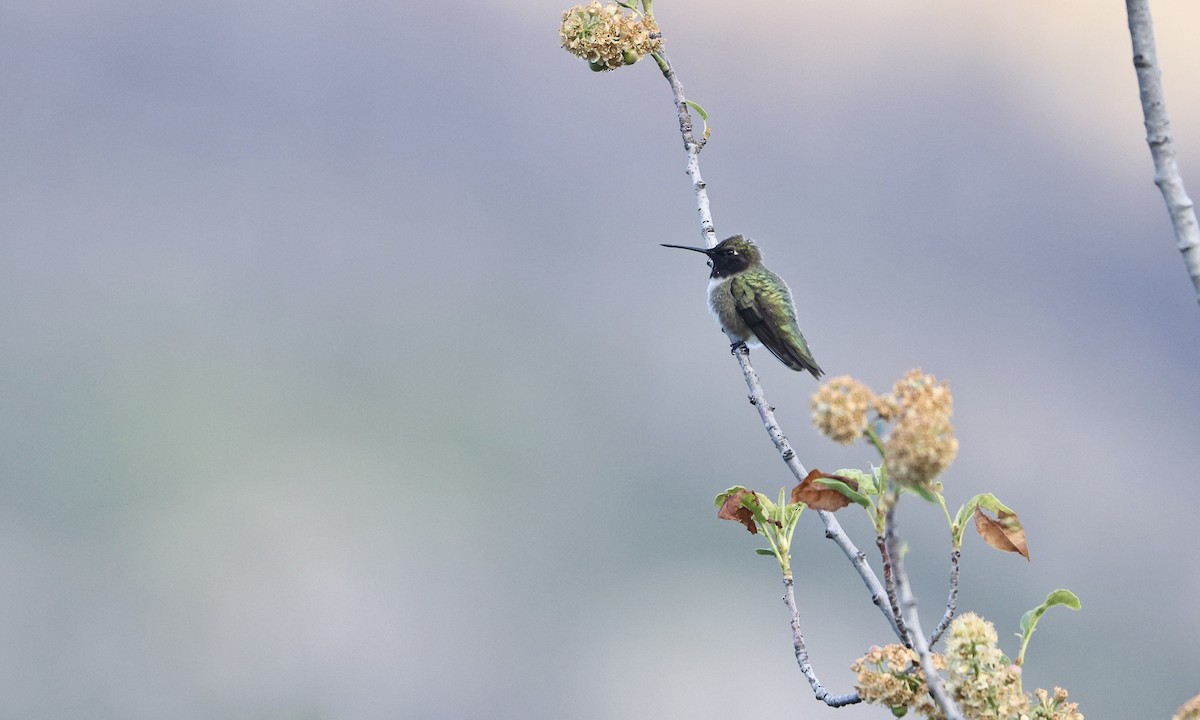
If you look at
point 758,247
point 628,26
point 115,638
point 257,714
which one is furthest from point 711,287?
point 115,638

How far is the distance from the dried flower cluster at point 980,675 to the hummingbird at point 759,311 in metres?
6.53

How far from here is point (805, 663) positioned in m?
4.36

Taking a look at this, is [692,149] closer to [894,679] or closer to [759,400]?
[759,400]

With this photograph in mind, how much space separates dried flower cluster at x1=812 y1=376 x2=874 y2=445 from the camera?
2842mm

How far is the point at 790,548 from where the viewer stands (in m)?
4.32

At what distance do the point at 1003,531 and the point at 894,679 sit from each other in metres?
0.93

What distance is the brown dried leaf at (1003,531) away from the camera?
12.8 ft

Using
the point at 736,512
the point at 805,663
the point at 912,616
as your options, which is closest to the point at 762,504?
the point at 736,512

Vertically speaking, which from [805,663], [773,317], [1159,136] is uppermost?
[1159,136]

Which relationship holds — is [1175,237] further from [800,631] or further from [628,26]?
[628,26]

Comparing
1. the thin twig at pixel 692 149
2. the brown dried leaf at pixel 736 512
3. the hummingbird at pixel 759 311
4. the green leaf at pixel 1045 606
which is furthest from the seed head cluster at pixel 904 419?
the hummingbird at pixel 759 311

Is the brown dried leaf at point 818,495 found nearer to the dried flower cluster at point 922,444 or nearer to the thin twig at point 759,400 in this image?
the thin twig at point 759,400

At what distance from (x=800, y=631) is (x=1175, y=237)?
226cm

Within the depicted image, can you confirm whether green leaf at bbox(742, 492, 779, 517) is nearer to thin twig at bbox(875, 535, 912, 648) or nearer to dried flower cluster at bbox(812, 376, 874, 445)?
thin twig at bbox(875, 535, 912, 648)
